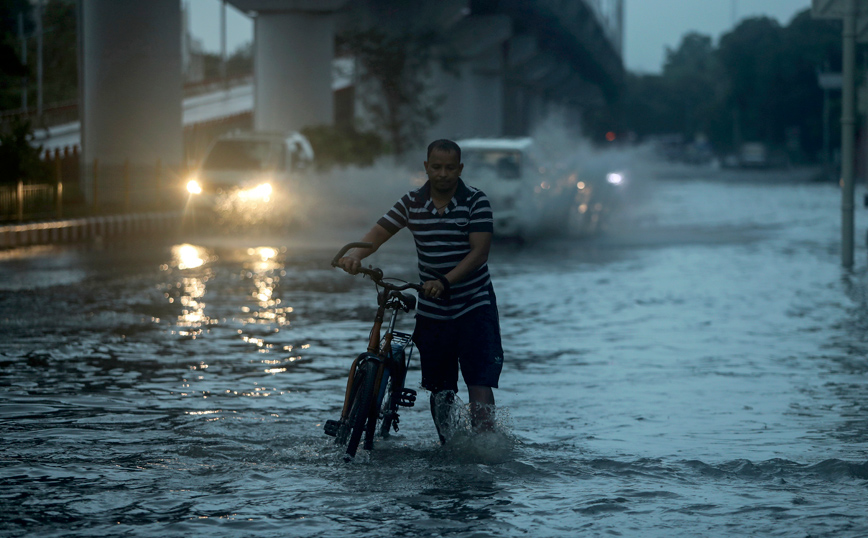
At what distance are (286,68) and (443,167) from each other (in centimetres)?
3133

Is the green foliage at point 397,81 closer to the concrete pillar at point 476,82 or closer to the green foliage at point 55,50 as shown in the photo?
the concrete pillar at point 476,82

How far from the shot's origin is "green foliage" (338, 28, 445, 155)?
1715 inches

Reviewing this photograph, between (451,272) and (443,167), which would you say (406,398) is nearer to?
(451,272)

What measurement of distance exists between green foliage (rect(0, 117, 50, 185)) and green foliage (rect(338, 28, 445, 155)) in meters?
21.5

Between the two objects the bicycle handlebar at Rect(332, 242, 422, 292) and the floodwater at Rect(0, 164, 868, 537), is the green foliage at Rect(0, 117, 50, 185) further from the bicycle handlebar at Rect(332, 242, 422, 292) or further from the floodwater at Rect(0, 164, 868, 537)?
the bicycle handlebar at Rect(332, 242, 422, 292)

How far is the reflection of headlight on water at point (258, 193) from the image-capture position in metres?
22.7

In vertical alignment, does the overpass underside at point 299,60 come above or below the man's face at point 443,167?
above

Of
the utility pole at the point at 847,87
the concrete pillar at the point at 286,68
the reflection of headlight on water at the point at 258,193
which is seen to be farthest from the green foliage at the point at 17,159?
the concrete pillar at the point at 286,68

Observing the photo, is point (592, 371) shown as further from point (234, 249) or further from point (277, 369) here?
point (234, 249)

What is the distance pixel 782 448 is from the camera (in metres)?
6.55

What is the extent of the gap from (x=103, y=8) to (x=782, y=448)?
22.9 m

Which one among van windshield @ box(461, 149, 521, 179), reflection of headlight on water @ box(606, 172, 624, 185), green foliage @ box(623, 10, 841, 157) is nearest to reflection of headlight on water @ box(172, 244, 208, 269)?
van windshield @ box(461, 149, 521, 179)

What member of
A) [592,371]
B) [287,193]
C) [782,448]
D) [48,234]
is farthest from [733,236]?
[782,448]

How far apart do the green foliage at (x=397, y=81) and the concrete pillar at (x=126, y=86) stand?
52.3ft
